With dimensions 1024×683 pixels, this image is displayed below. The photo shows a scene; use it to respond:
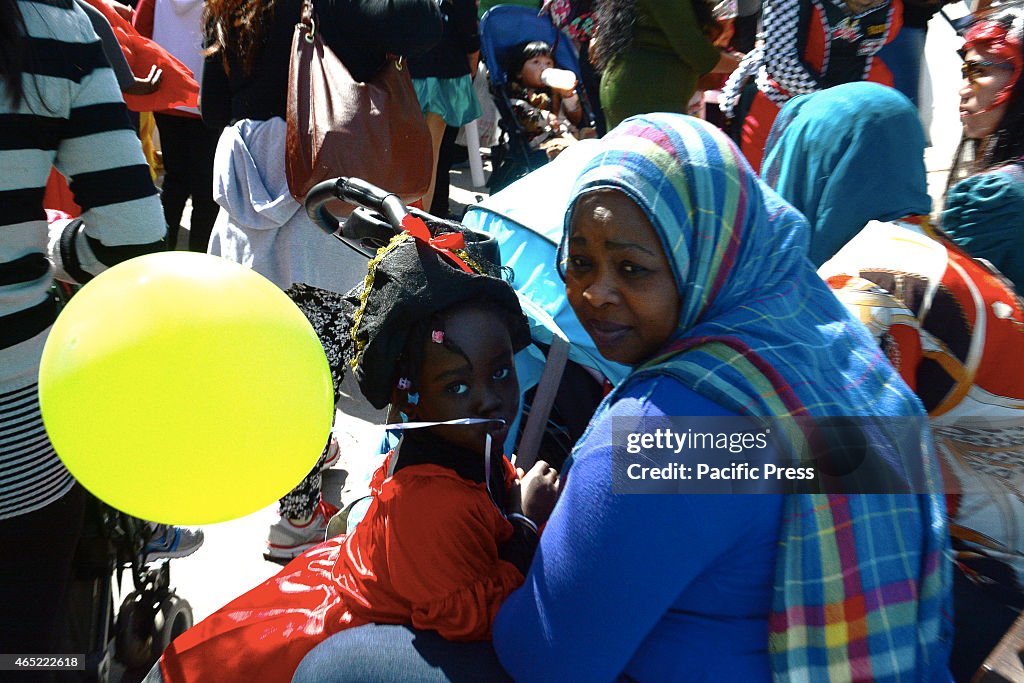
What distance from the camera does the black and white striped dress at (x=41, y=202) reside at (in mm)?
1653

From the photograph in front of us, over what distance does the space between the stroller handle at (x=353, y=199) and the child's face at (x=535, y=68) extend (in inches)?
154

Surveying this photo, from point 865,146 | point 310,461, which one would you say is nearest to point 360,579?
point 310,461

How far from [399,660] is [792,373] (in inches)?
33.5

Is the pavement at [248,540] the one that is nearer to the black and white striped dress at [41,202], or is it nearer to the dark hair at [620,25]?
the black and white striped dress at [41,202]

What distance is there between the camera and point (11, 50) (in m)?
1.57

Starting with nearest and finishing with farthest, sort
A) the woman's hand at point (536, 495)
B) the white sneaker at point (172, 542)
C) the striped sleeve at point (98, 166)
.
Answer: the striped sleeve at point (98, 166) < the woman's hand at point (536, 495) < the white sneaker at point (172, 542)

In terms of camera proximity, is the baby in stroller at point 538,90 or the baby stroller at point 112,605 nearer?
the baby stroller at point 112,605

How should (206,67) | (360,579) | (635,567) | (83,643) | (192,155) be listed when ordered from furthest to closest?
(192,155) → (206,67) → (83,643) → (360,579) → (635,567)

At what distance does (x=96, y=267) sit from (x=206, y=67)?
1511mm

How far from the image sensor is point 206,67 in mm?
3109

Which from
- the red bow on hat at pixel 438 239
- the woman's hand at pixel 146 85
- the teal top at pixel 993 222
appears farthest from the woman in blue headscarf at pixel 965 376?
the woman's hand at pixel 146 85

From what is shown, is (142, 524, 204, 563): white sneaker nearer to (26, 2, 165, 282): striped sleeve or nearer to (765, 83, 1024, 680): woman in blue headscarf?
(26, 2, 165, 282): striped sleeve

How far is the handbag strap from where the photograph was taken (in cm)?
289

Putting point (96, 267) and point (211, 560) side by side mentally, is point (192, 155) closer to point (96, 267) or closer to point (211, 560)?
point (211, 560)
